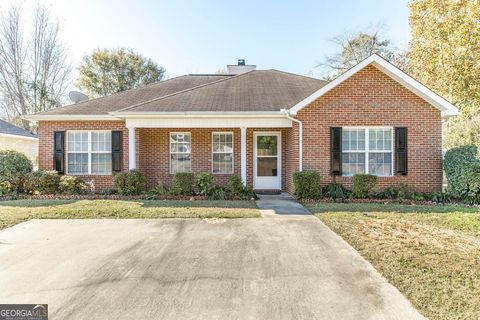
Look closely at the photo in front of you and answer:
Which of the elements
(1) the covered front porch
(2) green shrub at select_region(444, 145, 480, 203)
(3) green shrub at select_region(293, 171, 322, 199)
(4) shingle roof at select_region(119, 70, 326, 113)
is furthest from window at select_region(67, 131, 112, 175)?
(2) green shrub at select_region(444, 145, 480, 203)

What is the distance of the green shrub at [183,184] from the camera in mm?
10438

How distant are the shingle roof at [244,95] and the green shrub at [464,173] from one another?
560 cm

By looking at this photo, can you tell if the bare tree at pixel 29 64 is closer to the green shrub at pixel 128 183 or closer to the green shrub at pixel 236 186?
the green shrub at pixel 128 183

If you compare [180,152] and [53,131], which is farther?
[180,152]

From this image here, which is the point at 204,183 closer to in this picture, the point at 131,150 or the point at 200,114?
the point at 200,114

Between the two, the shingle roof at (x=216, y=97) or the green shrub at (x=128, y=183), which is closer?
the green shrub at (x=128, y=183)

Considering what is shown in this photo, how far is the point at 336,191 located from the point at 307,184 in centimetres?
107

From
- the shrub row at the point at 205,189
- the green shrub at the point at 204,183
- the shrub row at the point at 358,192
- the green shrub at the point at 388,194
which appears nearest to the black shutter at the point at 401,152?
the shrub row at the point at 358,192

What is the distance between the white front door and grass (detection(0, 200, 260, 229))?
2754 millimetres

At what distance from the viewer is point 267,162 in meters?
12.3

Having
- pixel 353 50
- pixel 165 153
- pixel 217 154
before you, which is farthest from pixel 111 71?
pixel 353 50

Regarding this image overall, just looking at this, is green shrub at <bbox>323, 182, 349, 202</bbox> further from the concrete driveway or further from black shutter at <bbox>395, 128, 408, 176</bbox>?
the concrete driveway

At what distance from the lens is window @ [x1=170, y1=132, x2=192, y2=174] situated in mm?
12188

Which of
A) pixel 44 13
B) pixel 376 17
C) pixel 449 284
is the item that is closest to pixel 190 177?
pixel 449 284
